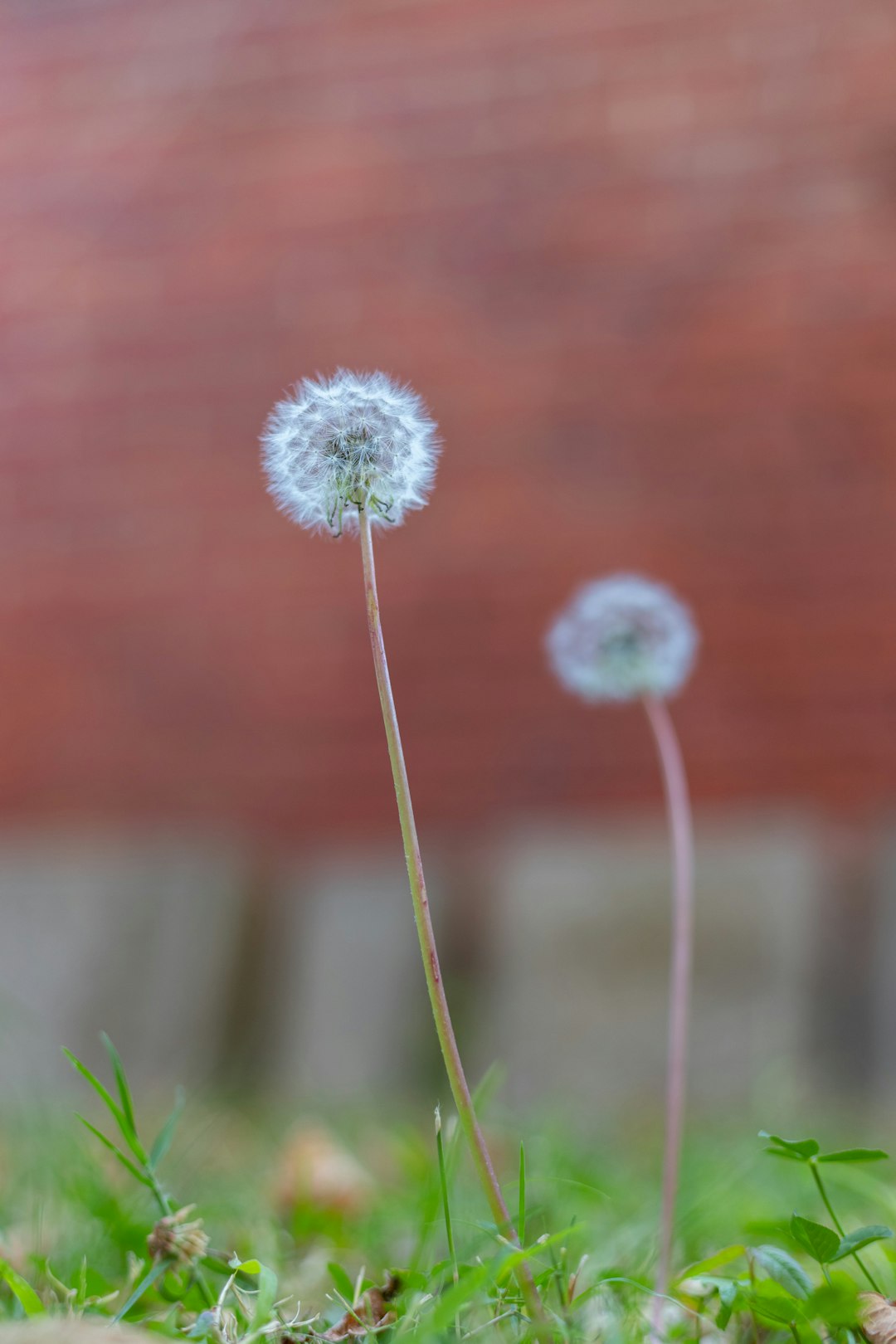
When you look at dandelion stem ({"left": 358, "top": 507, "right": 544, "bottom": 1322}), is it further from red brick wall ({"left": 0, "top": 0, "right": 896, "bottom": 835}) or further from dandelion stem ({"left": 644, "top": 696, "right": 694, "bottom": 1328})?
red brick wall ({"left": 0, "top": 0, "right": 896, "bottom": 835})

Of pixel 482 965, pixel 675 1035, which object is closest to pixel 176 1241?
pixel 675 1035

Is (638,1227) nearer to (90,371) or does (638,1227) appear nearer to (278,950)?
(278,950)

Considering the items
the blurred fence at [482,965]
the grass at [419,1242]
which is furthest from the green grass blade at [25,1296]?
the blurred fence at [482,965]

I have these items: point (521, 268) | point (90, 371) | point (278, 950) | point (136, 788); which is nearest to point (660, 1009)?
point (278, 950)

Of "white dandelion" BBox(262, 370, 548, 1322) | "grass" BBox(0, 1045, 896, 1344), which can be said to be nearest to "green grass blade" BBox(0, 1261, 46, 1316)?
"grass" BBox(0, 1045, 896, 1344)

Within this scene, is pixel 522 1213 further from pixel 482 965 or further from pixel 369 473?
pixel 482 965
